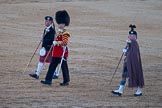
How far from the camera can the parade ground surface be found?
1326 centimetres

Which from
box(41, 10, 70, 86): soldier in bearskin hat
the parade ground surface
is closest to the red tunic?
box(41, 10, 70, 86): soldier in bearskin hat

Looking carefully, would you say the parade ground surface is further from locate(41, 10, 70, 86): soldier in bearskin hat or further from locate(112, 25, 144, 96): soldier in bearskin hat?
locate(112, 25, 144, 96): soldier in bearskin hat

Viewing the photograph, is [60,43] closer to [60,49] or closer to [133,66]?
[60,49]

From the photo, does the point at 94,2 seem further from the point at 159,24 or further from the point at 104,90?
the point at 104,90

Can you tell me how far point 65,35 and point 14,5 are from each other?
25.2 metres

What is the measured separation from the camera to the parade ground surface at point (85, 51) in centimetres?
1326

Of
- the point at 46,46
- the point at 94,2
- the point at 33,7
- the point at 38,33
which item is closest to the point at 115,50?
the point at 38,33

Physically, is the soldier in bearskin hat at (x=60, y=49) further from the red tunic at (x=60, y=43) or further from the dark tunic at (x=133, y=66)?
the dark tunic at (x=133, y=66)

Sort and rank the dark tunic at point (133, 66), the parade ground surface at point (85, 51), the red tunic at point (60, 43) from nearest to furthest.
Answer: the parade ground surface at point (85, 51), the dark tunic at point (133, 66), the red tunic at point (60, 43)

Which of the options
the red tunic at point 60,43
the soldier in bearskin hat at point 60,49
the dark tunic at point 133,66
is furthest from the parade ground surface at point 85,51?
the red tunic at point 60,43

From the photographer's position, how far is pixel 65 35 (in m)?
14.5

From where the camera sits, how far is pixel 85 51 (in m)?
22.1

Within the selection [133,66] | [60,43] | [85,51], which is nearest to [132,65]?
[133,66]

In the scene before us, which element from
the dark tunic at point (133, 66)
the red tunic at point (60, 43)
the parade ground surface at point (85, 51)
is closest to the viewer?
the parade ground surface at point (85, 51)
